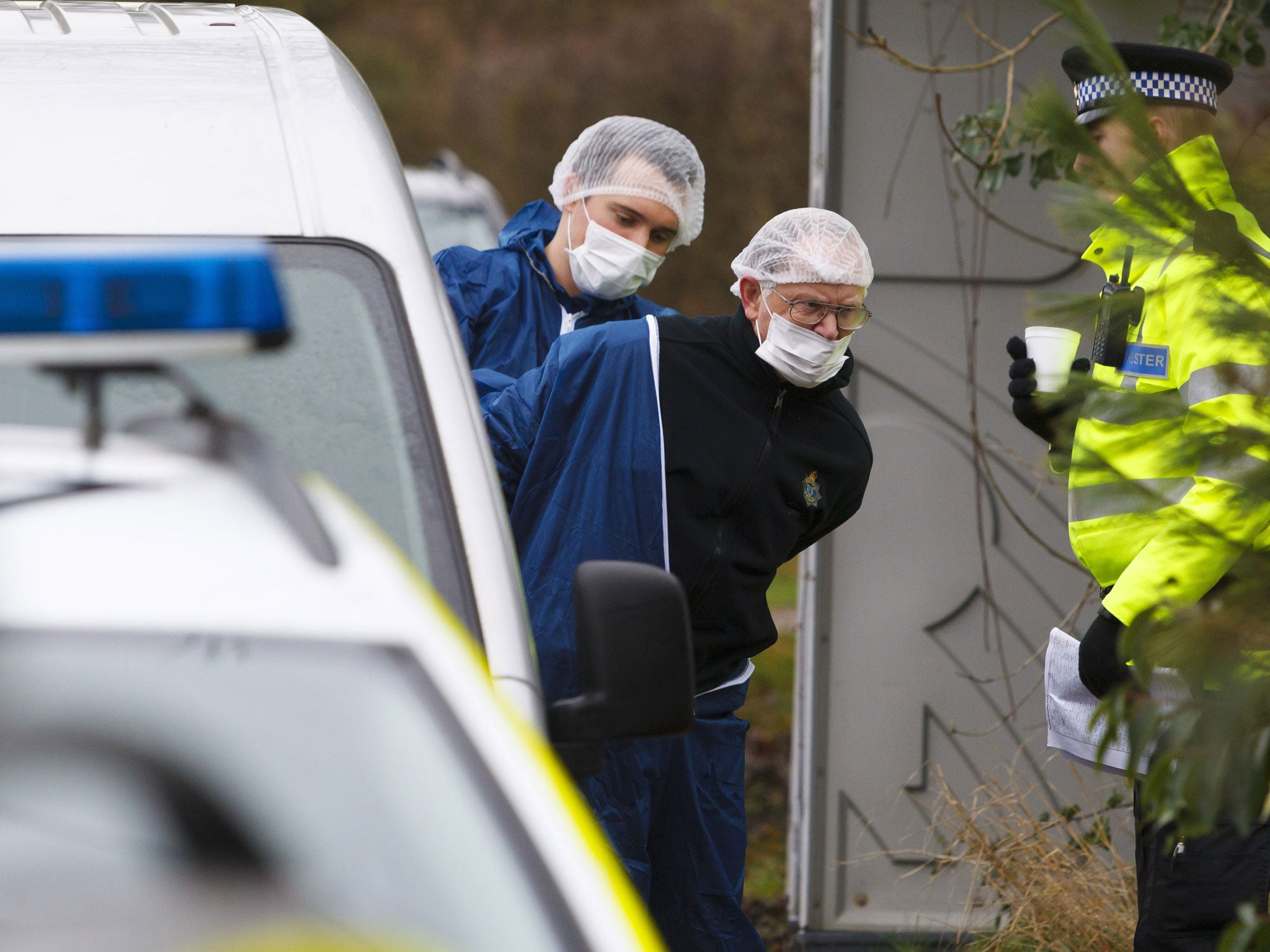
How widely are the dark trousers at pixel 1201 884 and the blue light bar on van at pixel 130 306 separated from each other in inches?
78.6

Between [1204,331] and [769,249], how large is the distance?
66.4 inches

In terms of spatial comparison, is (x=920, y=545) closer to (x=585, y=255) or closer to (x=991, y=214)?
(x=991, y=214)

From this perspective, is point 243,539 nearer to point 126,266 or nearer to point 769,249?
point 126,266

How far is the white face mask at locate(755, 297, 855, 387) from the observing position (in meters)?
3.27

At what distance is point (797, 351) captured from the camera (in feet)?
10.7

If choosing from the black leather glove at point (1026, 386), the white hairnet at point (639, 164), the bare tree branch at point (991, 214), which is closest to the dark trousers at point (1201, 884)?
the black leather glove at point (1026, 386)

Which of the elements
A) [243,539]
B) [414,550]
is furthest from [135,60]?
[243,539]

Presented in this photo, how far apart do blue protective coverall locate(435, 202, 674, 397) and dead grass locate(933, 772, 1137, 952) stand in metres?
1.62

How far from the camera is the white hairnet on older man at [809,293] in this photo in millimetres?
3275

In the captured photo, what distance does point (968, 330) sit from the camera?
4.49 metres

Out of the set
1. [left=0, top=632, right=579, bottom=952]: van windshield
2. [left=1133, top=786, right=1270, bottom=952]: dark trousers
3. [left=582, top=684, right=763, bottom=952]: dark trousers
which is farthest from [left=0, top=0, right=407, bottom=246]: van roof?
[left=1133, top=786, right=1270, bottom=952]: dark trousers

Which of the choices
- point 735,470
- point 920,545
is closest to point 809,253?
point 735,470

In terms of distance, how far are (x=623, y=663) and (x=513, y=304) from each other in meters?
2.01

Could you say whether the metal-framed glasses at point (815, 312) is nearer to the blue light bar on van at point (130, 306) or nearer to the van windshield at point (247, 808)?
the blue light bar on van at point (130, 306)
